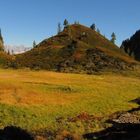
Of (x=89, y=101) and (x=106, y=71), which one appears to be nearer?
(x=89, y=101)

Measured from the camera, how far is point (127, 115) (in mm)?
54500

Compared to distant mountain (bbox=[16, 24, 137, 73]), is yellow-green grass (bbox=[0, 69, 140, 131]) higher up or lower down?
lower down

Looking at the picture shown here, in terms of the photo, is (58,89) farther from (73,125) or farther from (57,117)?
(73,125)

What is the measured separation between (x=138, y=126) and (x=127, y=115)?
483 inches

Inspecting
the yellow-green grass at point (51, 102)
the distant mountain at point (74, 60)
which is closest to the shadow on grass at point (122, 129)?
the yellow-green grass at point (51, 102)

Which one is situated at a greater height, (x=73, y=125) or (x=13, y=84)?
(x=13, y=84)

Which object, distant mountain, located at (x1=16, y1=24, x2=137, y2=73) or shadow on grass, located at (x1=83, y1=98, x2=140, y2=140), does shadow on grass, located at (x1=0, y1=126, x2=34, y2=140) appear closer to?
shadow on grass, located at (x1=83, y1=98, x2=140, y2=140)

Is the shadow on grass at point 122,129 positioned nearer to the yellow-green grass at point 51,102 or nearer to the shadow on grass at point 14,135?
the yellow-green grass at point 51,102

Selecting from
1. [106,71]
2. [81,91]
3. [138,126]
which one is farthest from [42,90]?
[106,71]

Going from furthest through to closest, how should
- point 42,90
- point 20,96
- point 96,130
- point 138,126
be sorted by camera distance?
point 42,90
point 20,96
point 96,130
point 138,126

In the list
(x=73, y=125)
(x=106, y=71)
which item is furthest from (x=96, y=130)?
(x=106, y=71)

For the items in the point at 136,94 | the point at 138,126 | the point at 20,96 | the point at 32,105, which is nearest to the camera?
the point at 138,126

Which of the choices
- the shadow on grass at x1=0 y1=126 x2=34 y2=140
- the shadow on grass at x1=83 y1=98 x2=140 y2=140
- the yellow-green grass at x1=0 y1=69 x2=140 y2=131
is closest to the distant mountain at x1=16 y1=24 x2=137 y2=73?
the yellow-green grass at x1=0 y1=69 x2=140 y2=131

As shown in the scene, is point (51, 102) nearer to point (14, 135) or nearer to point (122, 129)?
point (122, 129)
